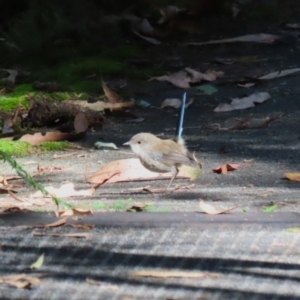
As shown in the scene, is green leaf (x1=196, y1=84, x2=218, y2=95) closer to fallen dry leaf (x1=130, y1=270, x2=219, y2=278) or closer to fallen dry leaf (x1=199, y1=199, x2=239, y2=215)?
fallen dry leaf (x1=199, y1=199, x2=239, y2=215)

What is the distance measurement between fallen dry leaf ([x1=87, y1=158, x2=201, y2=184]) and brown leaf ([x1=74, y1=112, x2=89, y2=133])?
93 cm

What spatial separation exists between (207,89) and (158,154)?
2.38 m

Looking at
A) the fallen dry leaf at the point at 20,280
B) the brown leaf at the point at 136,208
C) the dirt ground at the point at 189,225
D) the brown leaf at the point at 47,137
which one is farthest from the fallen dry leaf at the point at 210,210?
the brown leaf at the point at 47,137

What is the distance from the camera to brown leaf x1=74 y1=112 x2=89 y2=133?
571cm

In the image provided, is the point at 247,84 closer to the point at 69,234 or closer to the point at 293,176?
the point at 293,176

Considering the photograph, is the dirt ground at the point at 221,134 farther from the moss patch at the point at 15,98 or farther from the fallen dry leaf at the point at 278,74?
the moss patch at the point at 15,98

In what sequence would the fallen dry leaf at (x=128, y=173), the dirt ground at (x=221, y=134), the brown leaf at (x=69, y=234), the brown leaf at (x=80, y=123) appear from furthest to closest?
the brown leaf at (x=80, y=123) < the fallen dry leaf at (x=128, y=173) < the dirt ground at (x=221, y=134) < the brown leaf at (x=69, y=234)

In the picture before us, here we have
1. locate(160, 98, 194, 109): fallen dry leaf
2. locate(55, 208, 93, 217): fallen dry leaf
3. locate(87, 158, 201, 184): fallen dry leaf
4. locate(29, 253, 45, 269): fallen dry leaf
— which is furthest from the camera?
locate(160, 98, 194, 109): fallen dry leaf

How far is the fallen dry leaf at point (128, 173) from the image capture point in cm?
448

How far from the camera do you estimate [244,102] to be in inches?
252

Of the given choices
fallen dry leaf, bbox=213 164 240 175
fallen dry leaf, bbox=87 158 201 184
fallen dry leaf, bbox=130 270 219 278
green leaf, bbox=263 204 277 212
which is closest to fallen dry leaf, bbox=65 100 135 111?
Result: fallen dry leaf, bbox=87 158 201 184

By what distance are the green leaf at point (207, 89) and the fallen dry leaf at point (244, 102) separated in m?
0.48

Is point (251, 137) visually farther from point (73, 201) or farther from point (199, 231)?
point (199, 231)

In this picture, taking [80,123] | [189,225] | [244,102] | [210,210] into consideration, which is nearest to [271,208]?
[210,210]
